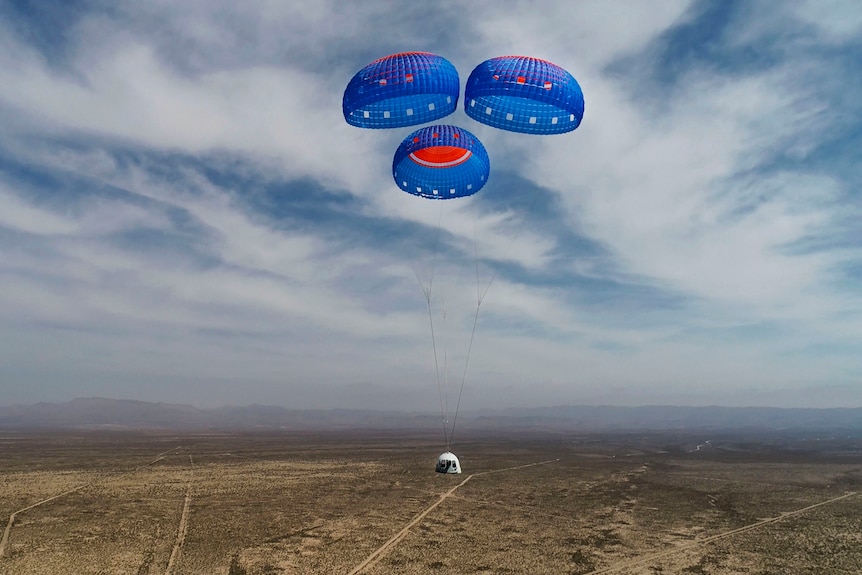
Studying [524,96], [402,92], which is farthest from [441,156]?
[524,96]

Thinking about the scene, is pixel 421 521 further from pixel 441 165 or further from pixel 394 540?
pixel 441 165

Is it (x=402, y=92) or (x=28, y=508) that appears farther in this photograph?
(x=28, y=508)

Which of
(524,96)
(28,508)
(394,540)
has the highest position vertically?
(524,96)

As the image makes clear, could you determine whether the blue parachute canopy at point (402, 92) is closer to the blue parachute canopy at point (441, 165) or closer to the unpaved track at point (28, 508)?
the blue parachute canopy at point (441, 165)

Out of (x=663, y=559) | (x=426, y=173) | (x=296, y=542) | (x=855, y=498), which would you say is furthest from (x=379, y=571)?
(x=855, y=498)

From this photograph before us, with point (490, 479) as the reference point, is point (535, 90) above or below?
above

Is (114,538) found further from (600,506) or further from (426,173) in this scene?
(600,506)
